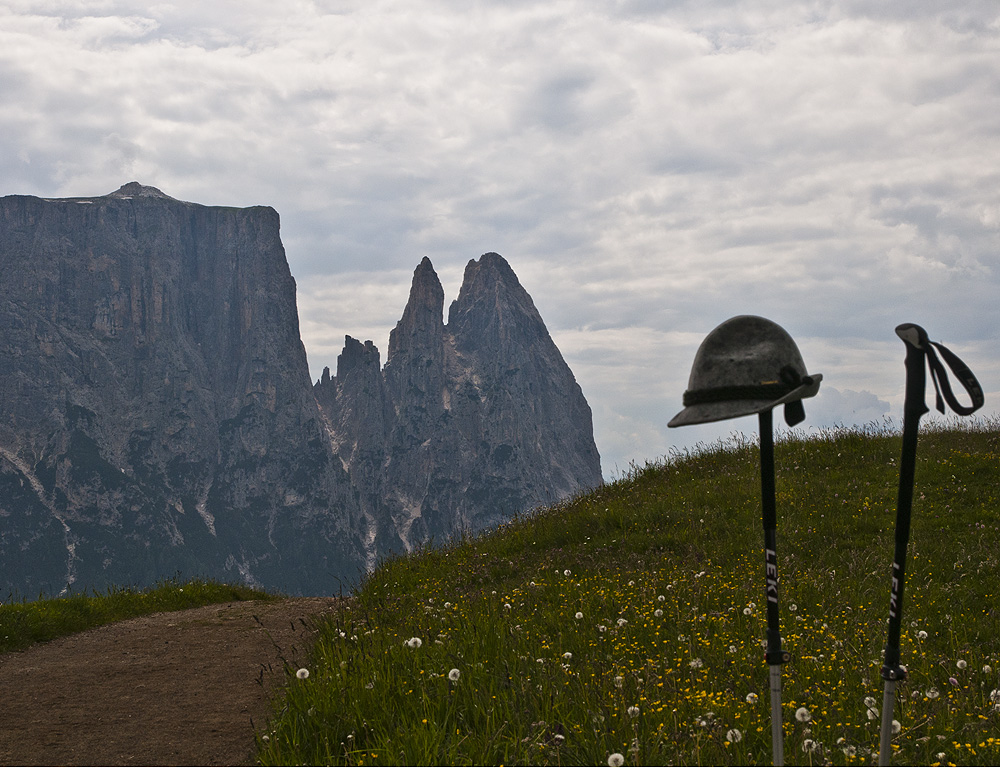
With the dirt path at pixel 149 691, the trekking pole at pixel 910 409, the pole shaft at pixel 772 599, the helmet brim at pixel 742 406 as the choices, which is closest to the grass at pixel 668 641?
Answer: the dirt path at pixel 149 691

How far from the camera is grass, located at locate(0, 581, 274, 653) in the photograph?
12.1 m

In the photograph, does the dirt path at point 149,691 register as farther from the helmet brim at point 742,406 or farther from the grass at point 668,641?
the helmet brim at point 742,406

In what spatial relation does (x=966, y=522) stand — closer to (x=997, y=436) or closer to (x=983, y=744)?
(x=997, y=436)

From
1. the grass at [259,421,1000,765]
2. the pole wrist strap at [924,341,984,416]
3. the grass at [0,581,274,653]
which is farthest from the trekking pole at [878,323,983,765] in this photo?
the grass at [0,581,274,653]

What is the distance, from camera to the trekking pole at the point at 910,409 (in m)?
3.15

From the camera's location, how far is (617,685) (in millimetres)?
5715

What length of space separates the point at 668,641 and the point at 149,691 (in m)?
6.16

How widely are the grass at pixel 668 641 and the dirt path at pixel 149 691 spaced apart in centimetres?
77

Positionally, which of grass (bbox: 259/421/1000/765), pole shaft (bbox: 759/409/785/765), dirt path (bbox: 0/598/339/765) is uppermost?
pole shaft (bbox: 759/409/785/765)

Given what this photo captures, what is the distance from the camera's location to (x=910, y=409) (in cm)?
335

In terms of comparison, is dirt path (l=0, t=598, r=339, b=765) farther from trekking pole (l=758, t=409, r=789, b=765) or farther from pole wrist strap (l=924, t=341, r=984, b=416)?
pole wrist strap (l=924, t=341, r=984, b=416)

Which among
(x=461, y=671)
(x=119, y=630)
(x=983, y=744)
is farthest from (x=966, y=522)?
(x=119, y=630)

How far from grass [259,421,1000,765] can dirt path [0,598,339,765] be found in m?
0.77

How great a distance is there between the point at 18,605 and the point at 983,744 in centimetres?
1432
